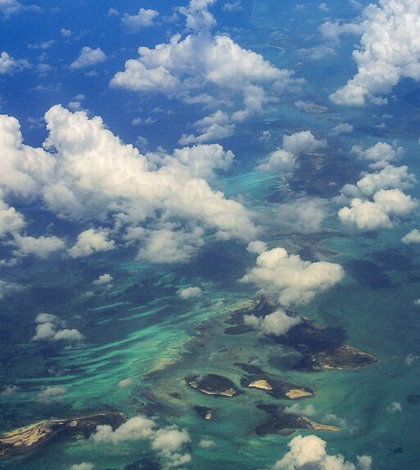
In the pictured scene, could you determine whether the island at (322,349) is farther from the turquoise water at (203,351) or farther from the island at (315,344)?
the turquoise water at (203,351)


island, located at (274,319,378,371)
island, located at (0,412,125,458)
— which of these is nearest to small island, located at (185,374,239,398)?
island, located at (274,319,378,371)

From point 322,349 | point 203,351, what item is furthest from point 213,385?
point 322,349

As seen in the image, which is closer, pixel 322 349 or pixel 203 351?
pixel 322 349

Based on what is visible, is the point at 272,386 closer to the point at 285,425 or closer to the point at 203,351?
the point at 285,425

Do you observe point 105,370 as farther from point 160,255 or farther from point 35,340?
point 160,255

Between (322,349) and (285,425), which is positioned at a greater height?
(322,349)

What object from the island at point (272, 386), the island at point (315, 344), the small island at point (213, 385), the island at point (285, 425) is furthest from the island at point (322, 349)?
the island at point (285, 425)
